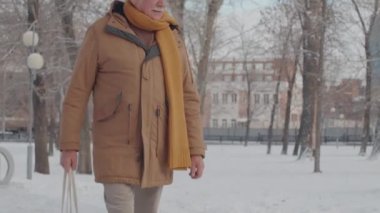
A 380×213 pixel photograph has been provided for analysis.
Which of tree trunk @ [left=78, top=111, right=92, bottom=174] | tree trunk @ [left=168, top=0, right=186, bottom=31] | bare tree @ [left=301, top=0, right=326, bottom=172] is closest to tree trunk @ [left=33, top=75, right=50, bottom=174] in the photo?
tree trunk @ [left=78, top=111, right=92, bottom=174]

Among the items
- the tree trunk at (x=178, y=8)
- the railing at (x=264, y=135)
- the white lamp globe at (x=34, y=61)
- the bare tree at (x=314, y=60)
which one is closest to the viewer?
the white lamp globe at (x=34, y=61)

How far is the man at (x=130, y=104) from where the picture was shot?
4035 mm

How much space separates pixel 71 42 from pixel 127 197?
1578 centimetres

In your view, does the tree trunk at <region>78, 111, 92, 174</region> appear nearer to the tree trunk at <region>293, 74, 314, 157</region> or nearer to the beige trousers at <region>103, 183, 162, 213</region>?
the tree trunk at <region>293, 74, 314, 157</region>

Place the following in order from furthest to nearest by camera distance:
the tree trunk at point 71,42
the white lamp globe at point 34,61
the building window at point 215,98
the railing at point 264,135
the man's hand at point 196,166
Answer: the building window at point 215,98
the railing at point 264,135
the tree trunk at point 71,42
the white lamp globe at point 34,61
the man's hand at point 196,166

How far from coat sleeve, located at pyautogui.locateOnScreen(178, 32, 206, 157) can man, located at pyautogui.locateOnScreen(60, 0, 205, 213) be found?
0.06 meters

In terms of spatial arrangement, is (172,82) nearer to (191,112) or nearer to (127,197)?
A: (191,112)

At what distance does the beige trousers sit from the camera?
4020 mm

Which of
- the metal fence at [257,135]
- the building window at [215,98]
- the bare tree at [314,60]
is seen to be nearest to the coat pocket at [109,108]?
the bare tree at [314,60]

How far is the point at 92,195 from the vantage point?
11.8 metres

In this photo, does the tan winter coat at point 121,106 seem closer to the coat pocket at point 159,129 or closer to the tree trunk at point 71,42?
the coat pocket at point 159,129

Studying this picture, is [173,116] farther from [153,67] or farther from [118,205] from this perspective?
[118,205]

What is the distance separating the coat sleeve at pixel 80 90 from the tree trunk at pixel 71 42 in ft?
48.8

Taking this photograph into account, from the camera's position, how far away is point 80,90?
13.5 ft
